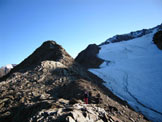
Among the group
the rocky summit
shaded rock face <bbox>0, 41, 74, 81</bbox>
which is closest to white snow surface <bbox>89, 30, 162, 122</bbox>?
the rocky summit

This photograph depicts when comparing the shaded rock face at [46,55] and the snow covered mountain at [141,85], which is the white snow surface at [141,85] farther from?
the shaded rock face at [46,55]

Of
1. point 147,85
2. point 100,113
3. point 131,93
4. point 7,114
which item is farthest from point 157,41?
point 7,114

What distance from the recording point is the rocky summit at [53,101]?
7078mm

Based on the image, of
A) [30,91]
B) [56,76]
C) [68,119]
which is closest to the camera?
[68,119]

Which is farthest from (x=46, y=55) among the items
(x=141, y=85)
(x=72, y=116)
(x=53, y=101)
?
(x=72, y=116)

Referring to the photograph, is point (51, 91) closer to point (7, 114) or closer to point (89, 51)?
point (7, 114)

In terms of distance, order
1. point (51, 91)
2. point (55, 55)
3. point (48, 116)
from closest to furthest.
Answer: point (48, 116), point (51, 91), point (55, 55)

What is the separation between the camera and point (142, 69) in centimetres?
3127

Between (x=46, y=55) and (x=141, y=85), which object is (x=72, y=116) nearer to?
(x=141, y=85)

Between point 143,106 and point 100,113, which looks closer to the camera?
point 100,113

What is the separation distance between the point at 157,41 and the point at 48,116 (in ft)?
183

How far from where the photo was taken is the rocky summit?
23.2 ft

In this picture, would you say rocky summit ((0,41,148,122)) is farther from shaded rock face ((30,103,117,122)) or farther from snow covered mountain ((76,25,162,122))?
snow covered mountain ((76,25,162,122))

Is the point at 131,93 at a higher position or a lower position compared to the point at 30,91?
lower
